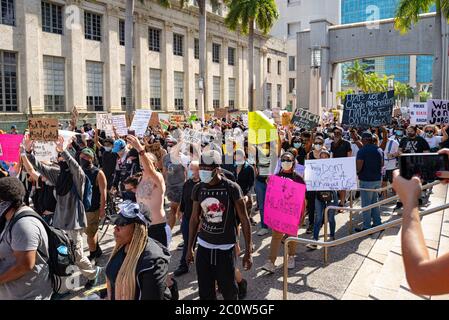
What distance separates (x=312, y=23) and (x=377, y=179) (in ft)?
87.1

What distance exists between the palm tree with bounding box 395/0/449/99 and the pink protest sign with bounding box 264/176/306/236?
21446 millimetres

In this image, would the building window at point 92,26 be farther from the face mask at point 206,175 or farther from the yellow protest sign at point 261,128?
the face mask at point 206,175

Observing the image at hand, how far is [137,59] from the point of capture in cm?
3209

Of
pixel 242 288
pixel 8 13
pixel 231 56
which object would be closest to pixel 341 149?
pixel 242 288

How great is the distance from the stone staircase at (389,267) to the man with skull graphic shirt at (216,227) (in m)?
1.68

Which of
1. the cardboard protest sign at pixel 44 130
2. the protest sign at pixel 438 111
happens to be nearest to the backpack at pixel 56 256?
the cardboard protest sign at pixel 44 130

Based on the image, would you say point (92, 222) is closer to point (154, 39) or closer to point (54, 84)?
point (54, 84)

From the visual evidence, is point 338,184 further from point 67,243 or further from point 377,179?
point 67,243

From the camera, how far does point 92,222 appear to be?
6418mm

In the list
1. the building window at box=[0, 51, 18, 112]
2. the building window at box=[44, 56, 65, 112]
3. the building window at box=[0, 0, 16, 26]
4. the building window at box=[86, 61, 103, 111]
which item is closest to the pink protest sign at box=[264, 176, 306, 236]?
the building window at box=[0, 51, 18, 112]

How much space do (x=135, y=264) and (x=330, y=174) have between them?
4.74 m

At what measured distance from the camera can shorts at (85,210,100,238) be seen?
6.38 meters

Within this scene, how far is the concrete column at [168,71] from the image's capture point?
114 ft

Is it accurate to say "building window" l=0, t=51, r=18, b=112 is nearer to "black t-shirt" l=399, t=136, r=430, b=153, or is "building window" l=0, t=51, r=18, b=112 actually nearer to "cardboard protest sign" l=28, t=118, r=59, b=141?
"cardboard protest sign" l=28, t=118, r=59, b=141
